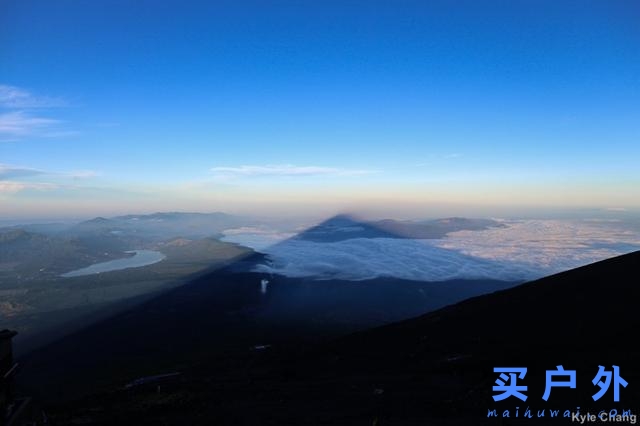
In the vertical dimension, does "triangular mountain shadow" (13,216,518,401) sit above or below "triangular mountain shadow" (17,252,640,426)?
below

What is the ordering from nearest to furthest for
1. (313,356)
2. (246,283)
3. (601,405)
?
(601,405)
(313,356)
(246,283)

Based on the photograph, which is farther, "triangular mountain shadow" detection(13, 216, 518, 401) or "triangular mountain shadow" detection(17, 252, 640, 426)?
"triangular mountain shadow" detection(13, 216, 518, 401)

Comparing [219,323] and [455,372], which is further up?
[455,372]

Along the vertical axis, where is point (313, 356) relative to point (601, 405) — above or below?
below

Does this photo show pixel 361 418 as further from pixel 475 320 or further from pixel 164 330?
pixel 164 330

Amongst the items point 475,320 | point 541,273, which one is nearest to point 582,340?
point 475,320

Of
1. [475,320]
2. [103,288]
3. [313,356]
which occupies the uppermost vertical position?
[475,320]

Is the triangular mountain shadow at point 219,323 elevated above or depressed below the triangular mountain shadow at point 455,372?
below

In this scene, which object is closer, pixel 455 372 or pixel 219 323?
pixel 455 372
